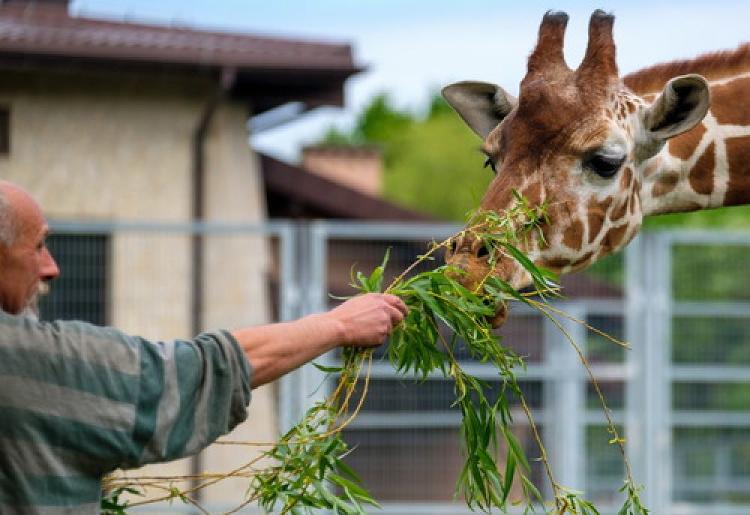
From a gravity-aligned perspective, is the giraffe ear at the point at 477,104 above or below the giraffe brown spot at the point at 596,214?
above

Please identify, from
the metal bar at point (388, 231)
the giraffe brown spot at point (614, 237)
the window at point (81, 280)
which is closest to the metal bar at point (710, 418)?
the metal bar at point (388, 231)

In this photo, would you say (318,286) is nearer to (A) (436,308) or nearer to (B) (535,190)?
(B) (535,190)

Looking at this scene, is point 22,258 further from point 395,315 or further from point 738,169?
point 738,169

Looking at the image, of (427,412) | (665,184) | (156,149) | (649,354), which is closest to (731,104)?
(665,184)

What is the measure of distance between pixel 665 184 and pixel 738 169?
301 millimetres

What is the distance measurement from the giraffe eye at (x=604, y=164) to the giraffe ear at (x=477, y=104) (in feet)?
2.03

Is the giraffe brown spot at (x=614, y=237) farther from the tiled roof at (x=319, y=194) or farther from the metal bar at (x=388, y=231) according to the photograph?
the tiled roof at (x=319, y=194)

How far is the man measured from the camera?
124 inches

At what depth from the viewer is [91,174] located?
1205cm

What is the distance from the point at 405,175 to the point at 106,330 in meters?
51.5

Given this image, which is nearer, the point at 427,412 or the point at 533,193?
the point at 533,193

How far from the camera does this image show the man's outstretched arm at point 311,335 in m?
3.41

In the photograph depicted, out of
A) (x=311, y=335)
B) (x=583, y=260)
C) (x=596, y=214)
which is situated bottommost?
(x=311, y=335)

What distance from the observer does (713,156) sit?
550cm
